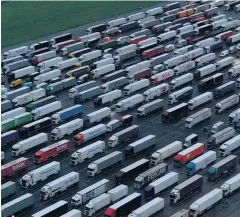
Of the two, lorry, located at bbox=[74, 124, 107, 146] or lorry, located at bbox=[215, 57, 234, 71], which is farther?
lorry, located at bbox=[215, 57, 234, 71]

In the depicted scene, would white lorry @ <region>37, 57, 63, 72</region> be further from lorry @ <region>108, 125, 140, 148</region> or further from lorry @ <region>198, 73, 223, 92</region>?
lorry @ <region>108, 125, 140, 148</region>

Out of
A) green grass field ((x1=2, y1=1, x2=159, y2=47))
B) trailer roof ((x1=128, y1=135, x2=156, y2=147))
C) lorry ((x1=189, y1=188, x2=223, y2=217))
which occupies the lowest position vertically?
lorry ((x1=189, y1=188, x2=223, y2=217))

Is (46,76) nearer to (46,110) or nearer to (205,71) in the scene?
(46,110)

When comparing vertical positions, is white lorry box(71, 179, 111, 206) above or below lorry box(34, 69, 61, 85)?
below

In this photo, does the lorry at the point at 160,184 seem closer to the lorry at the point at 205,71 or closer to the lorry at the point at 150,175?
the lorry at the point at 150,175

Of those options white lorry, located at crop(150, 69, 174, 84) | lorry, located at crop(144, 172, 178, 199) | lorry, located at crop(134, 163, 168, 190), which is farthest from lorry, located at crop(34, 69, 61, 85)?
lorry, located at crop(144, 172, 178, 199)

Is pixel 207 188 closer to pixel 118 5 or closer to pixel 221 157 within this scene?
pixel 221 157

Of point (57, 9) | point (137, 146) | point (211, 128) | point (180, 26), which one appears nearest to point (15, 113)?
point (137, 146)

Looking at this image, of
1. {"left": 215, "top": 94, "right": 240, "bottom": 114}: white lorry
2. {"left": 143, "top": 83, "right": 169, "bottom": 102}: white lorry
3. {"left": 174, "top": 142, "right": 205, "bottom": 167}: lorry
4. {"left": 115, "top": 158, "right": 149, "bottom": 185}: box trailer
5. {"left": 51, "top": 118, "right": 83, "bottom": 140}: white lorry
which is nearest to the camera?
{"left": 115, "top": 158, "right": 149, "bottom": 185}: box trailer
